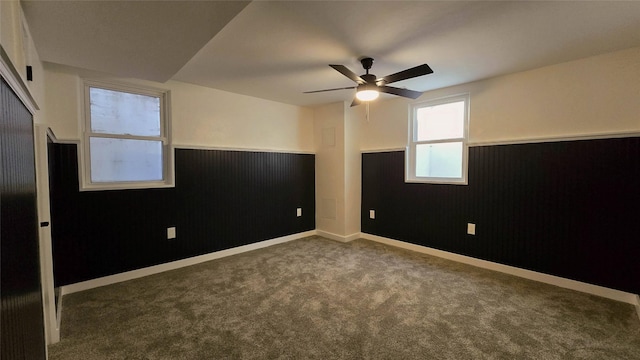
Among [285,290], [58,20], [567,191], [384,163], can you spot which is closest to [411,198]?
[384,163]

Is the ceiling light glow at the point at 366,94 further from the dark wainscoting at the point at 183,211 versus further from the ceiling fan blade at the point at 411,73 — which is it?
the dark wainscoting at the point at 183,211

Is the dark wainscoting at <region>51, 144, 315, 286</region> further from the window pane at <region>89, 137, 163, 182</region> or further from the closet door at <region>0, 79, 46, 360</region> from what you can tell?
the closet door at <region>0, 79, 46, 360</region>

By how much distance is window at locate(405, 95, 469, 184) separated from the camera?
3537 millimetres

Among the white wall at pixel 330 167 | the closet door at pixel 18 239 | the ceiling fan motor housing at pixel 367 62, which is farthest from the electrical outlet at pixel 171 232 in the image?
the ceiling fan motor housing at pixel 367 62

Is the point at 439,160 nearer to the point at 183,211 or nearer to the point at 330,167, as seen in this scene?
the point at 330,167

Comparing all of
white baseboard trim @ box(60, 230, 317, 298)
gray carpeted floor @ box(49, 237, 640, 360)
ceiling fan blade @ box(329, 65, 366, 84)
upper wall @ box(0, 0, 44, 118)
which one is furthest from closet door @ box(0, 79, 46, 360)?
ceiling fan blade @ box(329, 65, 366, 84)

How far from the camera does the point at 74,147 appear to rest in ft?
8.72

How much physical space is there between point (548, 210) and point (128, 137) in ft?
15.1

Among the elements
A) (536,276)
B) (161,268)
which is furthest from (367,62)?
(161,268)

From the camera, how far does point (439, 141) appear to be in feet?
12.2

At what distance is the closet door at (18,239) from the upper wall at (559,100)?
3906mm

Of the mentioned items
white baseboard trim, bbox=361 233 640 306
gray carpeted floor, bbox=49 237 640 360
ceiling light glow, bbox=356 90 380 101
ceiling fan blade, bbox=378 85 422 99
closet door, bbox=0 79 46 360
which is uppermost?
ceiling fan blade, bbox=378 85 422 99

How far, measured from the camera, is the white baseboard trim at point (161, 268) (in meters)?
2.67

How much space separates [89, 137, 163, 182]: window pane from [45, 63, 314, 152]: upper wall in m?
0.23
